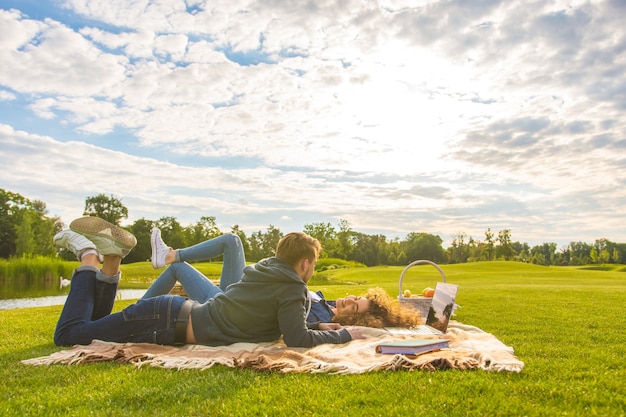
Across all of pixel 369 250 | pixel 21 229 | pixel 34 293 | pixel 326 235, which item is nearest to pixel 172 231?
pixel 21 229

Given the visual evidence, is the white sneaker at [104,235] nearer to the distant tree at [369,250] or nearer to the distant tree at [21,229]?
the distant tree at [21,229]

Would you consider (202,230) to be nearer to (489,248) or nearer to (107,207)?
(107,207)

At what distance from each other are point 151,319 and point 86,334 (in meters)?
0.71

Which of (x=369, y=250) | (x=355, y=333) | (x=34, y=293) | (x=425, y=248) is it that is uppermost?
(x=425, y=248)

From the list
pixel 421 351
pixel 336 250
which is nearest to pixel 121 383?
pixel 421 351

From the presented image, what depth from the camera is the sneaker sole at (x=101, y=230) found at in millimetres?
5090

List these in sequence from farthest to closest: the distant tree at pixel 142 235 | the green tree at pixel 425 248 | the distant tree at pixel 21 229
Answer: the green tree at pixel 425 248 → the distant tree at pixel 142 235 → the distant tree at pixel 21 229

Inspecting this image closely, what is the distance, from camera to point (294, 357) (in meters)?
4.25

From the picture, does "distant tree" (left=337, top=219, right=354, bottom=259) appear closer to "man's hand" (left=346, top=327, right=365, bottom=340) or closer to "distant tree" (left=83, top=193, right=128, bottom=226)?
"distant tree" (left=83, top=193, right=128, bottom=226)

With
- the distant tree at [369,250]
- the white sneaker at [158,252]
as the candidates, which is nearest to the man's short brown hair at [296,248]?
the white sneaker at [158,252]

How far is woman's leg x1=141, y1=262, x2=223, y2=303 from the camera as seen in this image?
5645mm

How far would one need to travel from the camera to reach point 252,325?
4750 mm

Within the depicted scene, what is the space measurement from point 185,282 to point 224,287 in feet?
1.87

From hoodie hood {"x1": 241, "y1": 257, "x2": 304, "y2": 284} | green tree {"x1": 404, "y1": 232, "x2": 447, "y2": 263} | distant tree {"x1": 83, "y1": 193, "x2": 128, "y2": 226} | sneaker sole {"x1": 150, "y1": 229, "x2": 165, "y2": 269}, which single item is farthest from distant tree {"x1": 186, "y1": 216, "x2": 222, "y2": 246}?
hoodie hood {"x1": 241, "y1": 257, "x2": 304, "y2": 284}
